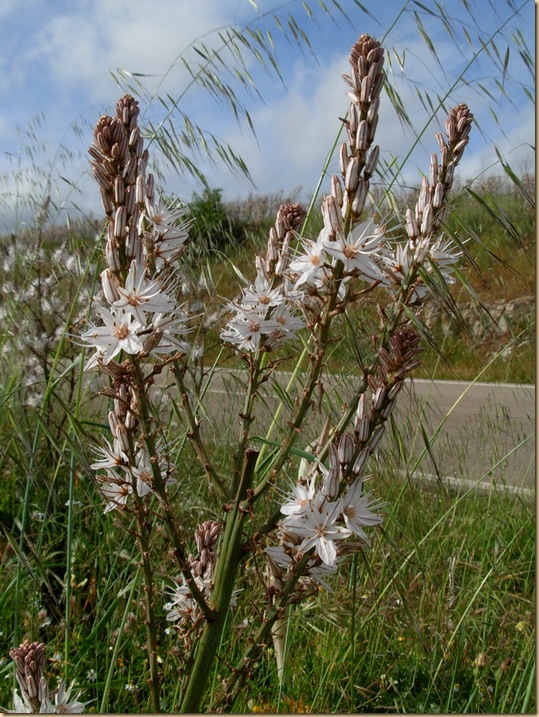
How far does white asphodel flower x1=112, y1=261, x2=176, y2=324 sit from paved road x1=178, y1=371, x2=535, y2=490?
710 millimetres

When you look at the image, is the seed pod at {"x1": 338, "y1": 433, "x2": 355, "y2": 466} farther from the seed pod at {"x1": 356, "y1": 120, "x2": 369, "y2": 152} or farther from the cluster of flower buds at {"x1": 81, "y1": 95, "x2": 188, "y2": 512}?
the seed pod at {"x1": 356, "y1": 120, "x2": 369, "y2": 152}

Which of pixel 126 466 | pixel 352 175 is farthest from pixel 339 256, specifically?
pixel 126 466

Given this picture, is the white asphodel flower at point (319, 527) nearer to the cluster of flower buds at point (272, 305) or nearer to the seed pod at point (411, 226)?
the cluster of flower buds at point (272, 305)

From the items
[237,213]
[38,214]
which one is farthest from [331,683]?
[237,213]

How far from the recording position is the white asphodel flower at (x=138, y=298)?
119cm

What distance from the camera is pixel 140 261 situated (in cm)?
121

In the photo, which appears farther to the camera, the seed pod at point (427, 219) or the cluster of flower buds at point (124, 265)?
the seed pod at point (427, 219)

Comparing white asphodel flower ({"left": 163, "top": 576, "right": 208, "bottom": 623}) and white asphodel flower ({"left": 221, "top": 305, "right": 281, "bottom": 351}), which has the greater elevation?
white asphodel flower ({"left": 221, "top": 305, "right": 281, "bottom": 351})

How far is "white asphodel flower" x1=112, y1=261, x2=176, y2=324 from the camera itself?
3.90ft

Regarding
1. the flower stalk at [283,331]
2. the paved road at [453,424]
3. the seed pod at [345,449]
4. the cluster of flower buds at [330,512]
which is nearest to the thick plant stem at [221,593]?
the flower stalk at [283,331]

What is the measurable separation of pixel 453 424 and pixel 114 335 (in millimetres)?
5803

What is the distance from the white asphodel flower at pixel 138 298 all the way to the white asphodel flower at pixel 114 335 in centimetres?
2

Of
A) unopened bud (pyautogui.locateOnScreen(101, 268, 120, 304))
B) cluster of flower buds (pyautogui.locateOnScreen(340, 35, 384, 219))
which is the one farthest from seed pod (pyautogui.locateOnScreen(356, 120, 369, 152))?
unopened bud (pyautogui.locateOnScreen(101, 268, 120, 304))

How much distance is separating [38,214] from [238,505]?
10.3 feet
